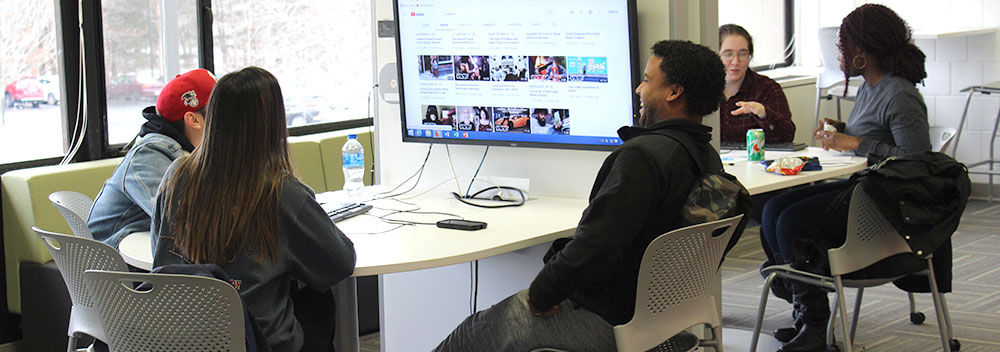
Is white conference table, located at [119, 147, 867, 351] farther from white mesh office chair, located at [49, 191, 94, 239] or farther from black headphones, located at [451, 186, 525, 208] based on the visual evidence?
white mesh office chair, located at [49, 191, 94, 239]

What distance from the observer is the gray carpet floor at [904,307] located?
3623 mm

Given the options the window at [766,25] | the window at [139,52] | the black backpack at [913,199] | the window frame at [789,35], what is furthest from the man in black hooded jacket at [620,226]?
the window frame at [789,35]

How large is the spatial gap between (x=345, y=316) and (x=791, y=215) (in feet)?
5.73

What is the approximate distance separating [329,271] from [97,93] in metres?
2.17

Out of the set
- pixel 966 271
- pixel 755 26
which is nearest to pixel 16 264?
pixel 966 271

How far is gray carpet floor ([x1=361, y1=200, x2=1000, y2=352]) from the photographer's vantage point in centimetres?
362

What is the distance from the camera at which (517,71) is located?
2.78 m

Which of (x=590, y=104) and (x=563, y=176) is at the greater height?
(x=590, y=104)

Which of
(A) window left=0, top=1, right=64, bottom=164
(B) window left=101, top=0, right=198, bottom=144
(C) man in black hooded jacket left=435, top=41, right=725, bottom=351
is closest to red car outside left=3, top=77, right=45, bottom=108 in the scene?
(A) window left=0, top=1, right=64, bottom=164

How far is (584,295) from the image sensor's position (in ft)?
7.04

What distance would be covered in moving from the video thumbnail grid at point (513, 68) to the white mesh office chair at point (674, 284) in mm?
675

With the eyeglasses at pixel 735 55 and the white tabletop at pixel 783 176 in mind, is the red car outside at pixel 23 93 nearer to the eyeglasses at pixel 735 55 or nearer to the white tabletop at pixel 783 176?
the white tabletop at pixel 783 176

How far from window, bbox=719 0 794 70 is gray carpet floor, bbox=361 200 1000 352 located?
215cm

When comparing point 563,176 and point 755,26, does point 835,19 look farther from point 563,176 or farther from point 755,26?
point 563,176
